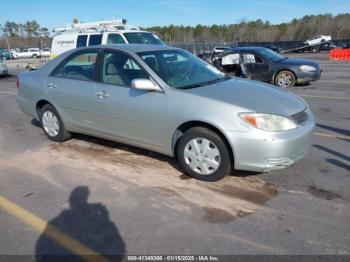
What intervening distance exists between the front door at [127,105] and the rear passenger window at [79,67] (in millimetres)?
251

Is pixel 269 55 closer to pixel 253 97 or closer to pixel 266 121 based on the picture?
pixel 253 97

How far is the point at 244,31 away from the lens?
95.4 metres

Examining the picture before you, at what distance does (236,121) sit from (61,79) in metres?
3.13

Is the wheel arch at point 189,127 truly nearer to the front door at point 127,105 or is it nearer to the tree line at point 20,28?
the front door at point 127,105

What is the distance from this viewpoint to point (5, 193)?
4055 millimetres

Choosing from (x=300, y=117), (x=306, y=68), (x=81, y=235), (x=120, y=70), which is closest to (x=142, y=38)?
(x=306, y=68)

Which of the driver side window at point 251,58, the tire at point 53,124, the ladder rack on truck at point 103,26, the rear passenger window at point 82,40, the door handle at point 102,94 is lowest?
the tire at point 53,124

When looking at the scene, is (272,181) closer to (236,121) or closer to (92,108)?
(236,121)

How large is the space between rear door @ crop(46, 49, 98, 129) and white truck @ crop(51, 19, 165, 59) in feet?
20.8

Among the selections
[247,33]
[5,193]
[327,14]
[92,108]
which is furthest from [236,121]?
[327,14]

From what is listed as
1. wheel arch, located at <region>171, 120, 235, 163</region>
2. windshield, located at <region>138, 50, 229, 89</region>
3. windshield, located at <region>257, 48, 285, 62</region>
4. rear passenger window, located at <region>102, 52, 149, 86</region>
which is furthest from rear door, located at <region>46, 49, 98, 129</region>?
windshield, located at <region>257, 48, 285, 62</region>

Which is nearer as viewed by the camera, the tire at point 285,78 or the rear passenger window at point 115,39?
the tire at point 285,78

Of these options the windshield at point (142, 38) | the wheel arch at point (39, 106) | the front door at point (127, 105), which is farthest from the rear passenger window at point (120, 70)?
the windshield at point (142, 38)

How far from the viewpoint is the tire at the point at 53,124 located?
568 cm
